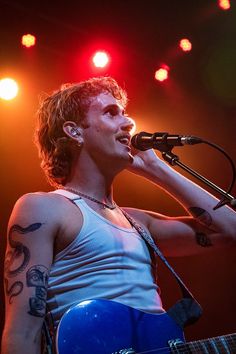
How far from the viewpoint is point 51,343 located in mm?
1864

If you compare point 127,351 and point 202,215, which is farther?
point 202,215

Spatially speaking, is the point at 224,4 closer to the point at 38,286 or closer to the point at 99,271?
the point at 99,271

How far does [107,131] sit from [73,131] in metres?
0.26

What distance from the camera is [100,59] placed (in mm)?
4266

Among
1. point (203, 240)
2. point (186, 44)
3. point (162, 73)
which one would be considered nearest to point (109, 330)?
point (203, 240)

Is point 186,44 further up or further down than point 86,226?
further up

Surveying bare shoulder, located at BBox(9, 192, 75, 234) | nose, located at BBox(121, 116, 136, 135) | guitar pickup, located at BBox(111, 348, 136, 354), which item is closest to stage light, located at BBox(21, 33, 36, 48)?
nose, located at BBox(121, 116, 136, 135)

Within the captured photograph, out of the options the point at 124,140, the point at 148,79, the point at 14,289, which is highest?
the point at 148,79

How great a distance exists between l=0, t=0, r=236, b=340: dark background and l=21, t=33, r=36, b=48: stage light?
4 cm

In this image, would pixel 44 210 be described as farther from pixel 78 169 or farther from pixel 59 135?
pixel 59 135

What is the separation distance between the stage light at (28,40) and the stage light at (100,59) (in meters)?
0.64

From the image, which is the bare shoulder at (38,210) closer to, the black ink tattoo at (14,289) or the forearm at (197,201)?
the black ink tattoo at (14,289)

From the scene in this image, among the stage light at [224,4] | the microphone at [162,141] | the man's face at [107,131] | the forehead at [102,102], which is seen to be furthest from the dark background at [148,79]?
the microphone at [162,141]

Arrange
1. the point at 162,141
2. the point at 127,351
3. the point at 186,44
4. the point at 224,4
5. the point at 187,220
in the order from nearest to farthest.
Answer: the point at 127,351 < the point at 162,141 < the point at 187,220 < the point at 224,4 < the point at 186,44
